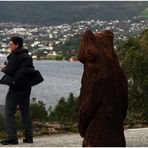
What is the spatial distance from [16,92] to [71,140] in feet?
5.80

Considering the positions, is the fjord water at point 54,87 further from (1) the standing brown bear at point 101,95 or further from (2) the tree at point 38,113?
(1) the standing brown bear at point 101,95

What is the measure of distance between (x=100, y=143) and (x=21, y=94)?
4.04 metres

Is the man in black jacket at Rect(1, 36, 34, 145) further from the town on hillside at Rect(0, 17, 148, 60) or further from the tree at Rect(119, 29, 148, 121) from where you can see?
the town on hillside at Rect(0, 17, 148, 60)

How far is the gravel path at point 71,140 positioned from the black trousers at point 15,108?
257 mm

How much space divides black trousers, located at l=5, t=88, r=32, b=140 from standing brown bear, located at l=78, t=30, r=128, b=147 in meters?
3.86

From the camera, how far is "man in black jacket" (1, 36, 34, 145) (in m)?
10.8

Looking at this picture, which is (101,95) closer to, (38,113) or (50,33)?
(38,113)

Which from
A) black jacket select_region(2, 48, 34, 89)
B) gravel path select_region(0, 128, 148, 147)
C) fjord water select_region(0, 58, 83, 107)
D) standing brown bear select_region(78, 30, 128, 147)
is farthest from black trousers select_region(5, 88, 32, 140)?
fjord water select_region(0, 58, 83, 107)

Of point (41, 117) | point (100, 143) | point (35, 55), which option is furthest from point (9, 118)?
point (35, 55)

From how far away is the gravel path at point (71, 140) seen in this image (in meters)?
11.3

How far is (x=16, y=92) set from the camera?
10914 mm

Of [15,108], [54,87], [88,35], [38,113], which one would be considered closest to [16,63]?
[15,108]

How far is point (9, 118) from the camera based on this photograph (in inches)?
436

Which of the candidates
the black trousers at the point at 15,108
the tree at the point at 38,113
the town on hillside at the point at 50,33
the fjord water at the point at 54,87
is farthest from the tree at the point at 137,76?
the town on hillside at the point at 50,33
